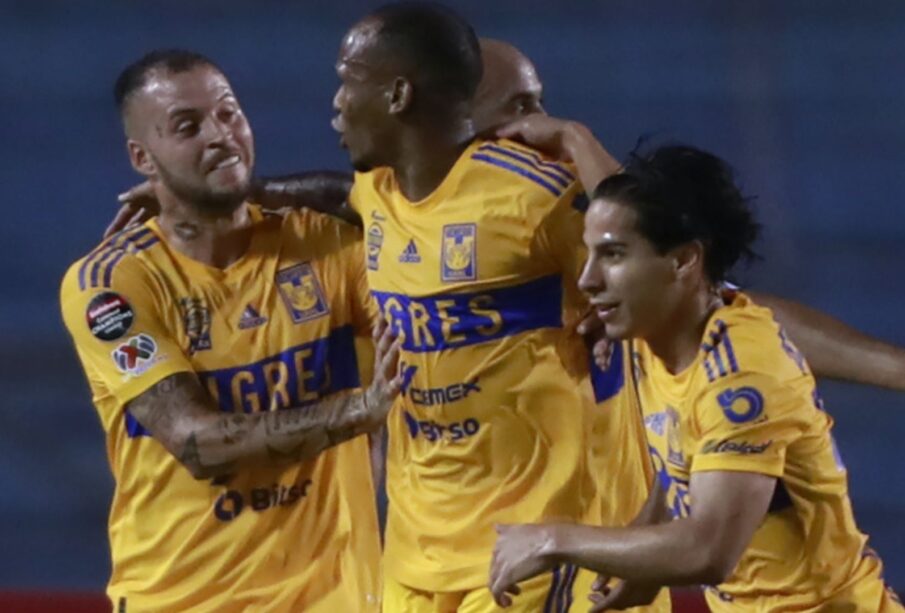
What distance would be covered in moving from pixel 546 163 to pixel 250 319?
0.62 metres

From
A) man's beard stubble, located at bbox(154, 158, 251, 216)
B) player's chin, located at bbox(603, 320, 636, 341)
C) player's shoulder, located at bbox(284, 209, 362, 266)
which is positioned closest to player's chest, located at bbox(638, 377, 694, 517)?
player's chin, located at bbox(603, 320, 636, 341)

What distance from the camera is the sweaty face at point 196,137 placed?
3602 millimetres

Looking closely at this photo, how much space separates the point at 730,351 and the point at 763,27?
13.4 ft

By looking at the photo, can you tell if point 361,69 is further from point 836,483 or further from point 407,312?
point 836,483

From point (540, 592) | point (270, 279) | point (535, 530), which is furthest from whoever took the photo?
point (270, 279)

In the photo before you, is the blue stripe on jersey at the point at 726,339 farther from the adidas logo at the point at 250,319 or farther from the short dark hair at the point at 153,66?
the short dark hair at the point at 153,66

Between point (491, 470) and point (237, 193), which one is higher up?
point (237, 193)

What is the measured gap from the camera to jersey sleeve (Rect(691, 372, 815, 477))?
2863 millimetres

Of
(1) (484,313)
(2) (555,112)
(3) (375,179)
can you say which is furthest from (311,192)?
(2) (555,112)

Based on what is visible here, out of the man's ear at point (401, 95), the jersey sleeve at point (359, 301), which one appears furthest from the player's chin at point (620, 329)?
the jersey sleeve at point (359, 301)

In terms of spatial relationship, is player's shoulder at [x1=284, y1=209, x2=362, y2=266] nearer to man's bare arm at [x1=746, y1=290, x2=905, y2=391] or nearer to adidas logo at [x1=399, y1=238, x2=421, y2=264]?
adidas logo at [x1=399, y1=238, x2=421, y2=264]

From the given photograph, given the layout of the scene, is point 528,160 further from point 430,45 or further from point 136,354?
point 136,354

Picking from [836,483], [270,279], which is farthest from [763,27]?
[836,483]

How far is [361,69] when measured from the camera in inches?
135
